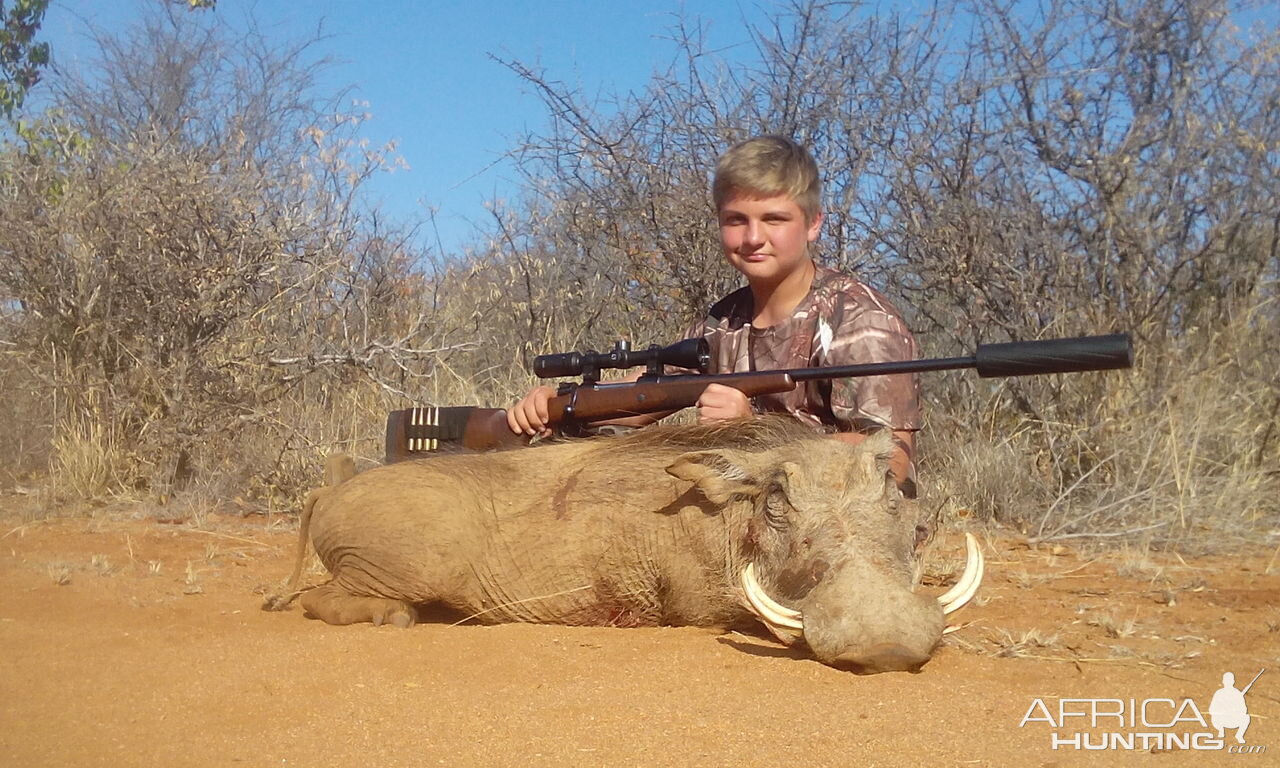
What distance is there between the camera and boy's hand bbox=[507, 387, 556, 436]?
4.61 m

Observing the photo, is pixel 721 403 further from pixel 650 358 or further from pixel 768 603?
pixel 768 603

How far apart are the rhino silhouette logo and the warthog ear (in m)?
1.49

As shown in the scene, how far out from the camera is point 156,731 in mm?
2695

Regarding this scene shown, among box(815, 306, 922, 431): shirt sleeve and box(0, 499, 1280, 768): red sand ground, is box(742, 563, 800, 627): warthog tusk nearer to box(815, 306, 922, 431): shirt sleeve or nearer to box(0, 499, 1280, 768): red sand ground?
box(0, 499, 1280, 768): red sand ground

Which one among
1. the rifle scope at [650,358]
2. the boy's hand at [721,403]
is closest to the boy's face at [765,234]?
the rifle scope at [650,358]

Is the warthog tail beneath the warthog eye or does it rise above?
beneath

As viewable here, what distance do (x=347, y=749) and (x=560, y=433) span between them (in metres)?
2.23

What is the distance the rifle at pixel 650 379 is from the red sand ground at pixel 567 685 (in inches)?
33.0

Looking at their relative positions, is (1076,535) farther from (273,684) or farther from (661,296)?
(273,684)

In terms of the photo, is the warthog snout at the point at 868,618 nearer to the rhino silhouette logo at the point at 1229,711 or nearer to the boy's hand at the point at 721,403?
the rhino silhouette logo at the point at 1229,711

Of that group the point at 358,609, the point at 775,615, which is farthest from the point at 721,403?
the point at 358,609

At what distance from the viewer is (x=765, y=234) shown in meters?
4.48

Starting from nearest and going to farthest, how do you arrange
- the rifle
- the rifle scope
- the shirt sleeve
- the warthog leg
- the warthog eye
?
the rifle, the warthog eye, the warthog leg, the shirt sleeve, the rifle scope

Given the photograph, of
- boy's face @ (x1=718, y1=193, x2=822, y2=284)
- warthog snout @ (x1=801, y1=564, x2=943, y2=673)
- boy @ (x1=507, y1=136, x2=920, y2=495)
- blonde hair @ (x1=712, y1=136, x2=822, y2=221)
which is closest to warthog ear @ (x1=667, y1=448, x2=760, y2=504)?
boy @ (x1=507, y1=136, x2=920, y2=495)
